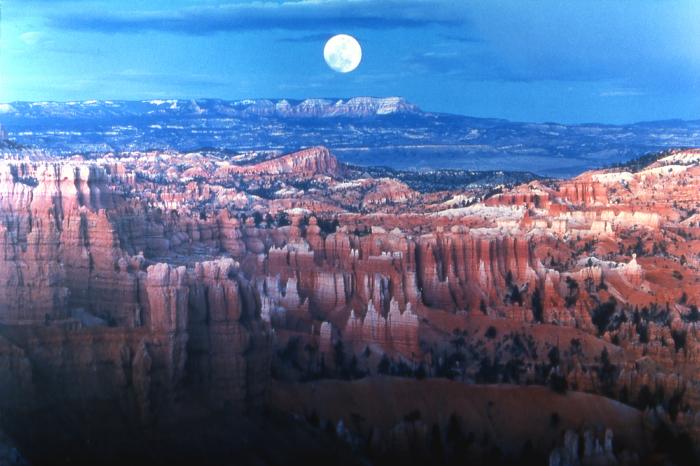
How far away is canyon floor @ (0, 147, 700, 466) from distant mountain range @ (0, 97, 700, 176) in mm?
75192

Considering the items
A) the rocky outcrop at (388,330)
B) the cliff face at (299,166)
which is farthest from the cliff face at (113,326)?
the cliff face at (299,166)

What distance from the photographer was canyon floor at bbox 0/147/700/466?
2288cm

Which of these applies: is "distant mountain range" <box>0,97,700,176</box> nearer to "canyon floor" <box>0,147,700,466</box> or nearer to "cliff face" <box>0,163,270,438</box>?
"canyon floor" <box>0,147,700,466</box>

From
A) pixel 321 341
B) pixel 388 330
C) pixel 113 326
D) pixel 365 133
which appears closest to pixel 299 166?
pixel 365 133

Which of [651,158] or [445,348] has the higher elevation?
[651,158]

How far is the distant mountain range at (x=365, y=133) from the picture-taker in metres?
130


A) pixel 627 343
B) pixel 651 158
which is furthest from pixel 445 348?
pixel 651 158

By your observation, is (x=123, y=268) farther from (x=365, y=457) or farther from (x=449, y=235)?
(x=449, y=235)

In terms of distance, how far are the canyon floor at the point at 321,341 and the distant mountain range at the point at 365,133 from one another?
247 feet

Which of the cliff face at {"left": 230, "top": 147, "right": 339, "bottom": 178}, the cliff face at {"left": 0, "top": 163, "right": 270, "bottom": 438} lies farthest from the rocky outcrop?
the cliff face at {"left": 230, "top": 147, "right": 339, "bottom": 178}

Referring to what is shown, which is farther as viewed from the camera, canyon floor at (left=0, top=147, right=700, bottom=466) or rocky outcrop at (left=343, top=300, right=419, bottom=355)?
rocky outcrop at (left=343, top=300, right=419, bottom=355)

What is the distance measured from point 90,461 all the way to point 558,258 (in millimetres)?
37673

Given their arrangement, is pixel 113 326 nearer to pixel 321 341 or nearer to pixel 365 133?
pixel 321 341

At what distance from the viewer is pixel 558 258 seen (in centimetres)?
5572
